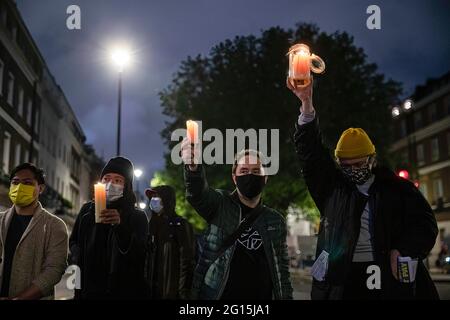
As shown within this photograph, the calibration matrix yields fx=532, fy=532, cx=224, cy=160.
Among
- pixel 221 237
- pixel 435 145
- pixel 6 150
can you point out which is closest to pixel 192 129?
pixel 221 237

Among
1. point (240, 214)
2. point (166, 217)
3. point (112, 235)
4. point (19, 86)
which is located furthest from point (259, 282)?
point (19, 86)

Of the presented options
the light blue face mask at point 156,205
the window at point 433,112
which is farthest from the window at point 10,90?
the window at point 433,112

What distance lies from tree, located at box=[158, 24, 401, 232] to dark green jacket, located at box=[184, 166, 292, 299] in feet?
55.3

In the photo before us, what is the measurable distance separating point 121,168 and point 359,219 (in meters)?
1.86

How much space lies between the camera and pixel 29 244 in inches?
158

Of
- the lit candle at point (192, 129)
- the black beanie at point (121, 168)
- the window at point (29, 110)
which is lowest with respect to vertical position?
the black beanie at point (121, 168)

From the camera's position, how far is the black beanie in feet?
13.8

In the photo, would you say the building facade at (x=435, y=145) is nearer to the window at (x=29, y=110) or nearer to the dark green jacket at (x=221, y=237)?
the window at (x=29, y=110)

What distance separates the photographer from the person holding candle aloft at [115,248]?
4070 mm

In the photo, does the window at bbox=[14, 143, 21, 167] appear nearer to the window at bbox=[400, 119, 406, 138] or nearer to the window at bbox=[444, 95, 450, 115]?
the window at bbox=[444, 95, 450, 115]

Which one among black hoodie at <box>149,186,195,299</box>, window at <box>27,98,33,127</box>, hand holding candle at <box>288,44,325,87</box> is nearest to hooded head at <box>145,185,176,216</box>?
black hoodie at <box>149,186,195,299</box>

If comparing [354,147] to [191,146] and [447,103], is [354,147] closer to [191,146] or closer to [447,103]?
[191,146]

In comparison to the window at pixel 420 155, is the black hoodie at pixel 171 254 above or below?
below

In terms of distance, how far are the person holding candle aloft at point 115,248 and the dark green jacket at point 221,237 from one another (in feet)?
1.57
